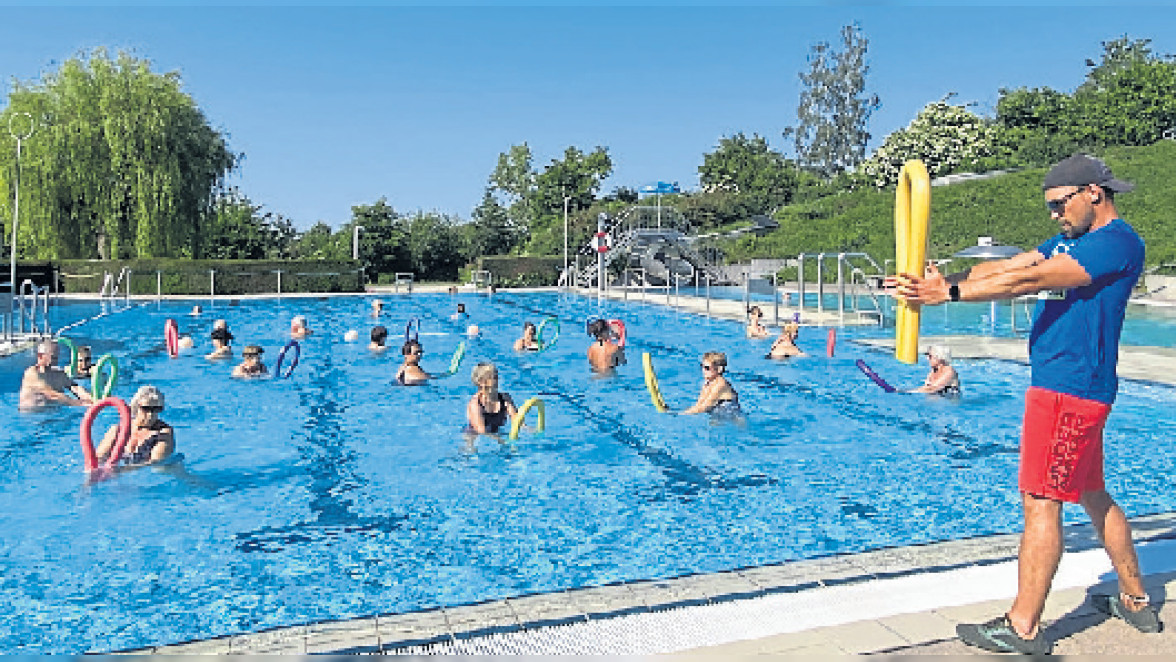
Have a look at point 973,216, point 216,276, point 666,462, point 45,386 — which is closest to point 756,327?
point 666,462

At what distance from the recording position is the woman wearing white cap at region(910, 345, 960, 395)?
1112cm

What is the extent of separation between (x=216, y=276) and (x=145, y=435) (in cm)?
2608

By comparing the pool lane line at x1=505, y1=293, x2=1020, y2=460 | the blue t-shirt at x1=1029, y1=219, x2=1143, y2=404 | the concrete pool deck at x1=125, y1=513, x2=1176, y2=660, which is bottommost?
the pool lane line at x1=505, y1=293, x2=1020, y2=460

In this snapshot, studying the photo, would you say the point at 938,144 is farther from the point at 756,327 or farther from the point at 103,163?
the point at 103,163

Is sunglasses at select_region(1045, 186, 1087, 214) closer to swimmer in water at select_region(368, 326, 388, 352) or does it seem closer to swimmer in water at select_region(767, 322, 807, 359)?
swimmer in water at select_region(767, 322, 807, 359)

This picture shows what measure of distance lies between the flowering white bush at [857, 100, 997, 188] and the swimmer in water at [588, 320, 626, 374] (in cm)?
4468

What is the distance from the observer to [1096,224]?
11.5 ft

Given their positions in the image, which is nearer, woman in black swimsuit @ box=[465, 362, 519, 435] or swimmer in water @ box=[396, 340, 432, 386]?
woman in black swimsuit @ box=[465, 362, 519, 435]

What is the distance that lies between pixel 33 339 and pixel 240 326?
22.8 ft

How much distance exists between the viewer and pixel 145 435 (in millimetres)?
7684

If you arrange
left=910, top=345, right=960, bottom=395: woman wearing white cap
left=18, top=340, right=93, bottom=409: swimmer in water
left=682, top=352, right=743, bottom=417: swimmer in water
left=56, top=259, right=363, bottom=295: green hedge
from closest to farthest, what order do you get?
left=682, top=352, right=743, bottom=417: swimmer in water < left=18, top=340, right=93, bottom=409: swimmer in water < left=910, top=345, right=960, bottom=395: woman wearing white cap < left=56, top=259, right=363, bottom=295: green hedge

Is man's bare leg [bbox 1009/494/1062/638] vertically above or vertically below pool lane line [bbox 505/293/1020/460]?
above

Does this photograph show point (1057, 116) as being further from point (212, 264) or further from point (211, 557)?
point (211, 557)

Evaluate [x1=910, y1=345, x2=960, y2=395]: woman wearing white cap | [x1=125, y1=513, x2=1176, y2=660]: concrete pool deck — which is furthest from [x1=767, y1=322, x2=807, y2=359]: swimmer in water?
[x1=125, y1=513, x2=1176, y2=660]: concrete pool deck
